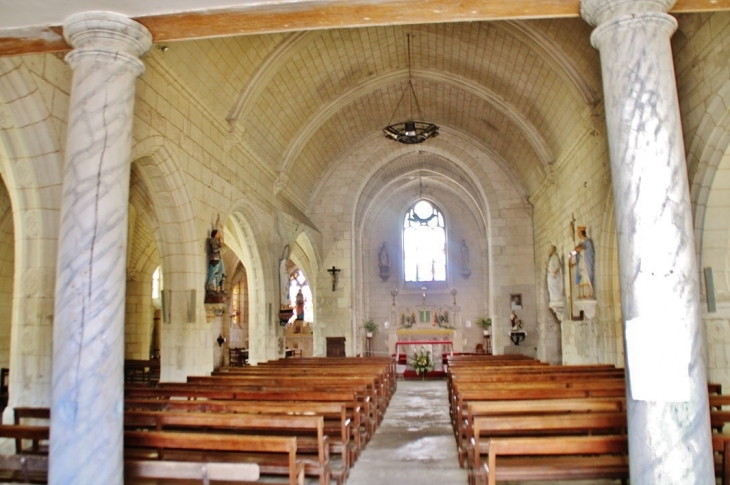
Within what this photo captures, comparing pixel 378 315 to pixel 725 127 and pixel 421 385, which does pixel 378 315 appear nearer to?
pixel 421 385

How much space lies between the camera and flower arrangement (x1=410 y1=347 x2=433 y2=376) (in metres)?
15.4

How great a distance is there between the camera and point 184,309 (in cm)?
909

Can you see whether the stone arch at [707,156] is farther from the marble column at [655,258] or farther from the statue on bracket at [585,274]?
the statue on bracket at [585,274]

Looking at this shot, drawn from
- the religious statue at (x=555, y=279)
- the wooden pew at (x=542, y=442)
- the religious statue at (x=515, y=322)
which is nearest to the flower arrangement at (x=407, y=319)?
the religious statue at (x=515, y=322)

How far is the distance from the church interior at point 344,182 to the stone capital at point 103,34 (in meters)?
0.04

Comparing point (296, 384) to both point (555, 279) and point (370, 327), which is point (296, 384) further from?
point (370, 327)

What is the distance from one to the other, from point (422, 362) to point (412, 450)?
8387mm

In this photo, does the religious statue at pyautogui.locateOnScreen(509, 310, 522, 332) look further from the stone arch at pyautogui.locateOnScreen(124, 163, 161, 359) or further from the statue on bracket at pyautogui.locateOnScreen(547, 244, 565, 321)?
the stone arch at pyautogui.locateOnScreen(124, 163, 161, 359)

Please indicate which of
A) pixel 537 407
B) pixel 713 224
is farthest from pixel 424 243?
pixel 537 407

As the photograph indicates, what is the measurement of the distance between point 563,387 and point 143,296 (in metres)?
11.9

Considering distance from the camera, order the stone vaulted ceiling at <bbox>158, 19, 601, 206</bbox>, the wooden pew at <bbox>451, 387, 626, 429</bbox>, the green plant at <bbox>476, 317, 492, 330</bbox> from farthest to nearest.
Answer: the green plant at <bbox>476, 317, 492, 330</bbox>, the stone vaulted ceiling at <bbox>158, 19, 601, 206</bbox>, the wooden pew at <bbox>451, 387, 626, 429</bbox>

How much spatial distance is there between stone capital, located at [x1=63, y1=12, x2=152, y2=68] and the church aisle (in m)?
4.28

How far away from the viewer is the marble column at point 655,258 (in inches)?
143

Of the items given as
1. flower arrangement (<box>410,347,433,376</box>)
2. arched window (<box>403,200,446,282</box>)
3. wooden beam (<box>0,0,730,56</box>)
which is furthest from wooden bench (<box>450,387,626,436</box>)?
arched window (<box>403,200,446,282</box>)
